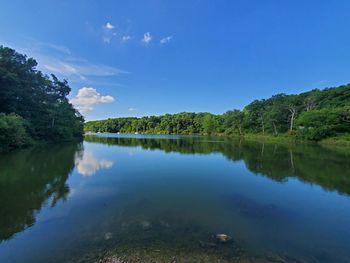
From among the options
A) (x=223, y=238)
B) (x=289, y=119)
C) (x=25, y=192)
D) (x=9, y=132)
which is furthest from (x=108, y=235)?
(x=289, y=119)

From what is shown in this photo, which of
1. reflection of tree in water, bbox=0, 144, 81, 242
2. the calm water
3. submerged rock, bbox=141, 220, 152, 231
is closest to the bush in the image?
reflection of tree in water, bbox=0, 144, 81, 242

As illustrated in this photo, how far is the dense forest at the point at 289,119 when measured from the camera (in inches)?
1339

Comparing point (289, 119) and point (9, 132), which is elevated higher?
point (289, 119)

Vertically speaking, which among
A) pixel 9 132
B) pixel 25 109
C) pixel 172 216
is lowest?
pixel 172 216

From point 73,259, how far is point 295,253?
421 centimetres

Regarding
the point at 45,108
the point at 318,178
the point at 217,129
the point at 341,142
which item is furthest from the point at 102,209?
the point at 217,129

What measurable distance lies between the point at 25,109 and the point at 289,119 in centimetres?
5022

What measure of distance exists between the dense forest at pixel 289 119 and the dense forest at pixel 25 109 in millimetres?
41550

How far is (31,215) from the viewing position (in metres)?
5.62

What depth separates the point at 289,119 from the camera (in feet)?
154

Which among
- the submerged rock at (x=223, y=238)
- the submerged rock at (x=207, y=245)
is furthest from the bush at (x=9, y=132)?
the submerged rock at (x=223, y=238)

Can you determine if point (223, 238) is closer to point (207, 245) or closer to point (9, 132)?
point (207, 245)

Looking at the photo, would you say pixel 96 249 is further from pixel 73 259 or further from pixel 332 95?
pixel 332 95

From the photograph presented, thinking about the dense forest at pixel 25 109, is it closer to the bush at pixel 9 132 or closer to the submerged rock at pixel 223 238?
the bush at pixel 9 132
